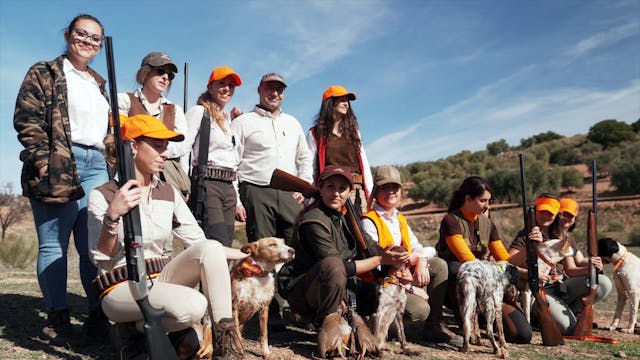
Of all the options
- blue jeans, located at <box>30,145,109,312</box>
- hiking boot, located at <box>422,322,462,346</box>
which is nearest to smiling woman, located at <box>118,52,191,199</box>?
blue jeans, located at <box>30,145,109,312</box>

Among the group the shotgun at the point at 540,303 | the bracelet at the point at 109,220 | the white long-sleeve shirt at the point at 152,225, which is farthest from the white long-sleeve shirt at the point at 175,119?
the shotgun at the point at 540,303

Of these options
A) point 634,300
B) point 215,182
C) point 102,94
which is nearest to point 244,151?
point 215,182

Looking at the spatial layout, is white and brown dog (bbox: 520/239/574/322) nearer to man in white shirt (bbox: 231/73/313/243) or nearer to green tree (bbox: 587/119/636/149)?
man in white shirt (bbox: 231/73/313/243)

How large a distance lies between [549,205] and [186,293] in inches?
178

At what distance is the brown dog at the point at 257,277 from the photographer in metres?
4.34

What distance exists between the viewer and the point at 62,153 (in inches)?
169

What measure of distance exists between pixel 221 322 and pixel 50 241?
1793mm

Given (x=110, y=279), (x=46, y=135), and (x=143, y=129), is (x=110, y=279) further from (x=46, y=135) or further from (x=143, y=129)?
(x=46, y=135)

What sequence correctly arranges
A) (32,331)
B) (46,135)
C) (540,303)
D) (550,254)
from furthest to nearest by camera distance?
Answer: (550,254) → (540,303) → (32,331) → (46,135)

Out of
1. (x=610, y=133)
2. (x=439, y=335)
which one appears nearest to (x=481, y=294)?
(x=439, y=335)

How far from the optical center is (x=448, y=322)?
6.70 metres

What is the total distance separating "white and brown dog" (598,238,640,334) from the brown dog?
15.1 ft

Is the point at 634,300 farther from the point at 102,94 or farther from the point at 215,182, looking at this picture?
the point at 102,94

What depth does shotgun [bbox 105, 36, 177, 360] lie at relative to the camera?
3295 millimetres
